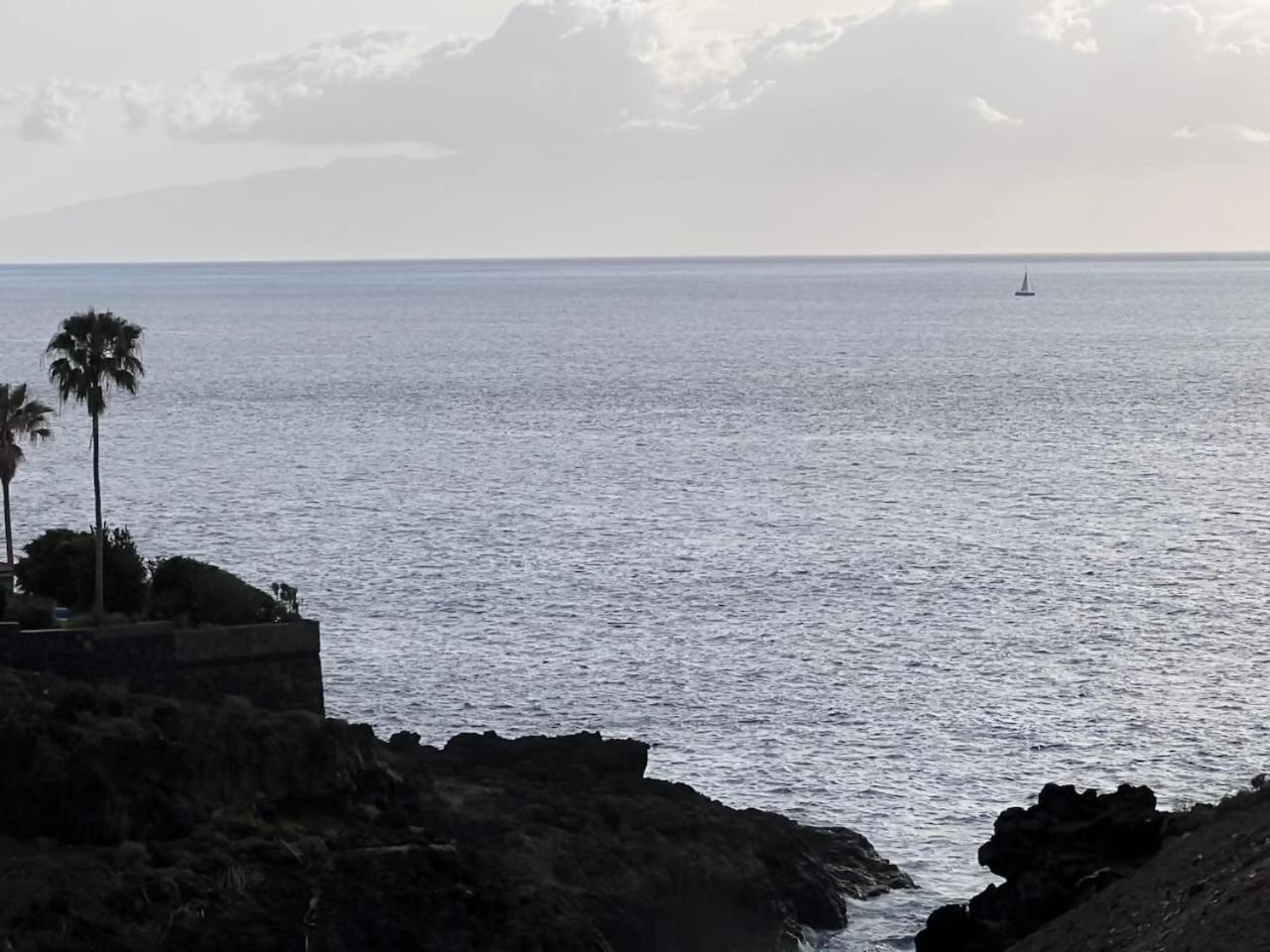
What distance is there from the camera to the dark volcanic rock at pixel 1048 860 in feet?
144

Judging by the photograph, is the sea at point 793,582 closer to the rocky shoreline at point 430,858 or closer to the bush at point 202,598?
the rocky shoreline at point 430,858

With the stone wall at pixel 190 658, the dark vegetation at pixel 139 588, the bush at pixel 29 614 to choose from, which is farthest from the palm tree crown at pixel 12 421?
the stone wall at pixel 190 658

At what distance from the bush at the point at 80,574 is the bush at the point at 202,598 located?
625mm

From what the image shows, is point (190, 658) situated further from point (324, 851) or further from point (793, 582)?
point (793, 582)

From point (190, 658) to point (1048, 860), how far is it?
64.6 feet

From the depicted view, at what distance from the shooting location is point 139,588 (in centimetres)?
5212

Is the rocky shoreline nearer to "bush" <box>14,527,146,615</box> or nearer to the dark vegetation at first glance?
the dark vegetation

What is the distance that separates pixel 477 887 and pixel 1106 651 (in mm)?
39849

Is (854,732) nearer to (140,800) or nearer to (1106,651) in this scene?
(1106,651)

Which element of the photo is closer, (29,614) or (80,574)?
(29,614)

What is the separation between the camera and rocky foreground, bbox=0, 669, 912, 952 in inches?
1542

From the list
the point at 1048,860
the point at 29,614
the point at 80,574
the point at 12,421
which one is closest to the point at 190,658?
the point at 29,614

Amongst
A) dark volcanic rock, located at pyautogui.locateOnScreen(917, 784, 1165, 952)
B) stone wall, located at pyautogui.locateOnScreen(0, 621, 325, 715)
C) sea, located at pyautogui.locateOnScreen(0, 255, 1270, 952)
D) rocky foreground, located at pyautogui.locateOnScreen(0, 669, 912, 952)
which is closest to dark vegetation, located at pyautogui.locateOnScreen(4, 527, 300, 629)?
stone wall, located at pyautogui.locateOnScreen(0, 621, 325, 715)

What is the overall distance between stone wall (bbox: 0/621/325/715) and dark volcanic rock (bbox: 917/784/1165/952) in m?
15.9
